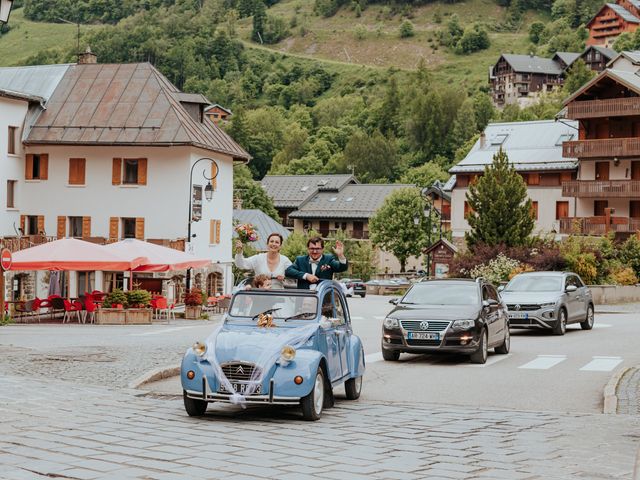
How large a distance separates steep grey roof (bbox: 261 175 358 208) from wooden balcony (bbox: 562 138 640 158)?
58.3 metres

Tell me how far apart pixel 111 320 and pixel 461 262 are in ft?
66.4

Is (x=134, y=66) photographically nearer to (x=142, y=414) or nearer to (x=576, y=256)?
(x=576, y=256)

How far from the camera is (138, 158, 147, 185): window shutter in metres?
55.2

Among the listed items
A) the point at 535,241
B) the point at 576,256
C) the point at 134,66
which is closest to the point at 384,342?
the point at 576,256

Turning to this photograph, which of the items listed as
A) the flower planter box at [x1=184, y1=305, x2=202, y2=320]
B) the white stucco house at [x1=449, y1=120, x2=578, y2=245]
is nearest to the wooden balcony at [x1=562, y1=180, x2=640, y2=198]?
the white stucco house at [x1=449, y1=120, x2=578, y2=245]

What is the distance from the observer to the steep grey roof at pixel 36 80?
58.3 m

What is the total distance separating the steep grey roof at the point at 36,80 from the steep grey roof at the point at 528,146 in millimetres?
31902

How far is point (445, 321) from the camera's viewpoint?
771 inches

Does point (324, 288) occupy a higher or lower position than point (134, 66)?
lower

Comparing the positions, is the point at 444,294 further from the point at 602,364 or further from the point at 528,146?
the point at 528,146

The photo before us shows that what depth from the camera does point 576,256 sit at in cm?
4694

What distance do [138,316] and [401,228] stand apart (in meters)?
69.7

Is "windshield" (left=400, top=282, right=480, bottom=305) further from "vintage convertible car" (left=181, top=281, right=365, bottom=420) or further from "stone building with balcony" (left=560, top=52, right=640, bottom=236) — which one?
"stone building with balcony" (left=560, top=52, right=640, bottom=236)

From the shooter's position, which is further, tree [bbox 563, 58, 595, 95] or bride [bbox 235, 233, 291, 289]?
tree [bbox 563, 58, 595, 95]
